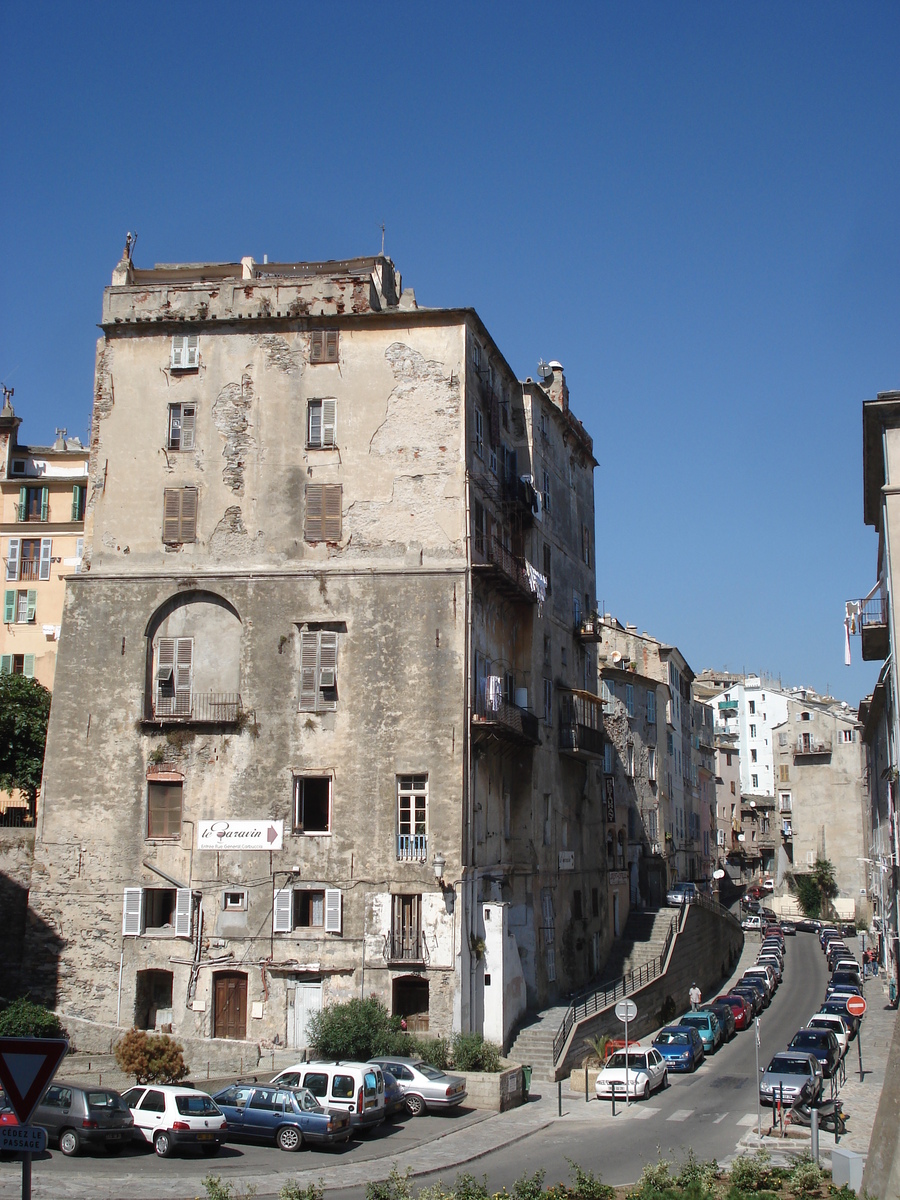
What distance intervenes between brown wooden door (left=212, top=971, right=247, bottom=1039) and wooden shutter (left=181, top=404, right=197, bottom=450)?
16.4m

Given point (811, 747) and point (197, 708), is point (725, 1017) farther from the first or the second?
point (811, 747)

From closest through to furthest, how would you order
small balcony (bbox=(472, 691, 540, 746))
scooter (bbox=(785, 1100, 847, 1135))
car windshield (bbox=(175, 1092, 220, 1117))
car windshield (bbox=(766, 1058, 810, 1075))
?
1. car windshield (bbox=(175, 1092, 220, 1117))
2. scooter (bbox=(785, 1100, 847, 1135))
3. car windshield (bbox=(766, 1058, 810, 1075))
4. small balcony (bbox=(472, 691, 540, 746))

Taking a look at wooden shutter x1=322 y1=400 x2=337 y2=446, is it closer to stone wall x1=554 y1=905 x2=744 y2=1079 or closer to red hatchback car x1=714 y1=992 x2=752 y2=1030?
stone wall x1=554 y1=905 x2=744 y2=1079

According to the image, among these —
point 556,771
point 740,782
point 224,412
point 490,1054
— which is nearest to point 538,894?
→ point 556,771

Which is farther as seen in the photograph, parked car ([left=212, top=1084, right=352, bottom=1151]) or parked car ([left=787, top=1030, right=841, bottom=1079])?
parked car ([left=787, top=1030, right=841, bottom=1079])

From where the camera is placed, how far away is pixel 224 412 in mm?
40000

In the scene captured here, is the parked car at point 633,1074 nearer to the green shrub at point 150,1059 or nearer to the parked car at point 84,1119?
the green shrub at point 150,1059

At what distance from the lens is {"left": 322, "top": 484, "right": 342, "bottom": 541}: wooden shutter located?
1528 inches

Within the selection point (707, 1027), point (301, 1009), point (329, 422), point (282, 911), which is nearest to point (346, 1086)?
point (301, 1009)

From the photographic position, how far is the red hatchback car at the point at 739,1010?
156 feet

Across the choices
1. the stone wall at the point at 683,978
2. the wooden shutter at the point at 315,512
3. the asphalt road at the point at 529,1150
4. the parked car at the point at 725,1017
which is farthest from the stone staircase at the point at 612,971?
the wooden shutter at the point at 315,512

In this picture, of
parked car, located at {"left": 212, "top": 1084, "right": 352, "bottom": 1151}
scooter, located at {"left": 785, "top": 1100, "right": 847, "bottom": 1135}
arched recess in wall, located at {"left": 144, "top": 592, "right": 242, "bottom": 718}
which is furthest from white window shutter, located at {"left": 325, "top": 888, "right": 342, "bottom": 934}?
scooter, located at {"left": 785, "top": 1100, "right": 847, "bottom": 1135}

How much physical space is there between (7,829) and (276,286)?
1939 cm

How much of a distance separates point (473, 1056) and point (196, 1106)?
10115mm
